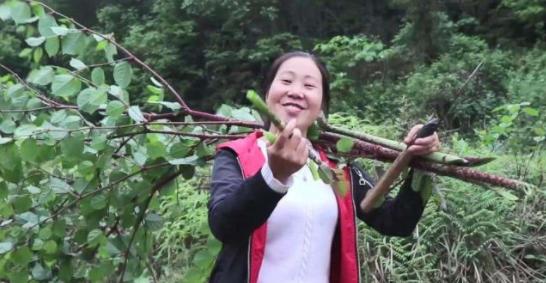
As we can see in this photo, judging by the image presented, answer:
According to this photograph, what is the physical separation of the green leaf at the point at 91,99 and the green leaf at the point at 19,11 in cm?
35

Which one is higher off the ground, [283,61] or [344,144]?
[283,61]

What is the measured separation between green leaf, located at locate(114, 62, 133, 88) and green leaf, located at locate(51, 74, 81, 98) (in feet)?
0.45

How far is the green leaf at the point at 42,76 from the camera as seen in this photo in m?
2.68

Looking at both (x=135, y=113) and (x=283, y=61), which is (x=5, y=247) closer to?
(x=135, y=113)

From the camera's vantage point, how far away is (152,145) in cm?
273

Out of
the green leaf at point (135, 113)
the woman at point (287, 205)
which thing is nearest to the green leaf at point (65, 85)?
the green leaf at point (135, 113)

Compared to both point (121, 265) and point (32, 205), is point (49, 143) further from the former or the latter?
point (121, 265)

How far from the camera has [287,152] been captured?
62.7 inches

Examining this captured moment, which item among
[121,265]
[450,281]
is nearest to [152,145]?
[121,265]

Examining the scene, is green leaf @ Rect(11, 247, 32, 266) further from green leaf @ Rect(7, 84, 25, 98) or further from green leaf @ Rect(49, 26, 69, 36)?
green leaf @ Rect(49, 26, 69, 36)

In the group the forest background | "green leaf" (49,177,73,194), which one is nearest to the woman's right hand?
→ the forest background

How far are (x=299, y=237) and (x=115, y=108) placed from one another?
3.24 ft

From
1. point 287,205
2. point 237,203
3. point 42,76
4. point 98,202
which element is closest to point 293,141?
A: point 237,203

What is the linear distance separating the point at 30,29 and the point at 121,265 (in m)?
1.04
